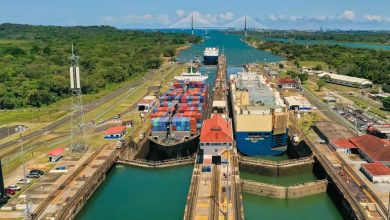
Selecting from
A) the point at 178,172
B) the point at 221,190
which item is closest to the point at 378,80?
the point at 178,172

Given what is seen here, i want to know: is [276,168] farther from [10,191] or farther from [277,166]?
[10,191]

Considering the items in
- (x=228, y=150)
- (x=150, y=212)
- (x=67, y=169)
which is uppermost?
(x=228, y=150)

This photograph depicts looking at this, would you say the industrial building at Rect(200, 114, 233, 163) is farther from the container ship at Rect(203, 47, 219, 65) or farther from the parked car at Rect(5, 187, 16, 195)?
the container ship at Rect(203, 47, 219, 65)

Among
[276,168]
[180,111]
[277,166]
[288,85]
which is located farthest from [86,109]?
[288,85]

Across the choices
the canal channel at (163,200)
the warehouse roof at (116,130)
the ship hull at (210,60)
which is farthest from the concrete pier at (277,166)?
the ship hull at (210,60)

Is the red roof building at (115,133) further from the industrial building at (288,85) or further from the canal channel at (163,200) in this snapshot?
the industrial building at (288,85)

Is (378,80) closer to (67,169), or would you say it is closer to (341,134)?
(341,134)

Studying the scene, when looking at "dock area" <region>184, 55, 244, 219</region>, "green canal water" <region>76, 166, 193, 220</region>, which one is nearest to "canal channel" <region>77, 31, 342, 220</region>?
"green canal water" <region>76, 166, 193, 220</region>
